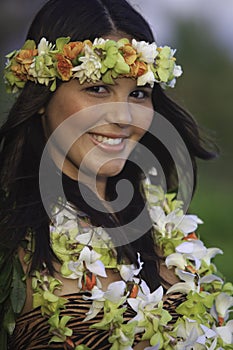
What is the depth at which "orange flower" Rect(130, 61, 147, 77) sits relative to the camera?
2.92 metres

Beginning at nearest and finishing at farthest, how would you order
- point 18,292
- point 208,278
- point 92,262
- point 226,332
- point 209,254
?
1. point 18,292
2. point 92,262
3. point 226,332
4. point 208,278
5. point 209,254

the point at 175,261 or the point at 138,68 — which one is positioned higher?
the point at 138,68

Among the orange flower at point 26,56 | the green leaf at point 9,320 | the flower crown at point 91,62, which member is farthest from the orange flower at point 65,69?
the green leaf at point 9,320

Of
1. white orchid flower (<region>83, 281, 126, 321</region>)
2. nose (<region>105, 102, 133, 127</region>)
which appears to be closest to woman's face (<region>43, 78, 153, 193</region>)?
nose (<region>105, 102, 133, 127</region>)

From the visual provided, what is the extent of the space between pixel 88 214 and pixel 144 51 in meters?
0.64

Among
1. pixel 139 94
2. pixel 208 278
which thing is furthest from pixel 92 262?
pixel 139 94

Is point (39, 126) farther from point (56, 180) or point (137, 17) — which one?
point (137, 17)

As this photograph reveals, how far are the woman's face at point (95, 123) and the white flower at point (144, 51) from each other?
10 centimetres

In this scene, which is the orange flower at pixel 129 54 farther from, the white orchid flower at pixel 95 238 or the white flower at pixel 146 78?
the white orchid flower at pixel 95 238

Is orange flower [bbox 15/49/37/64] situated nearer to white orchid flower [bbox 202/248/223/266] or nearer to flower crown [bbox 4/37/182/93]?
flower crown [bbox 4/37/182/93]

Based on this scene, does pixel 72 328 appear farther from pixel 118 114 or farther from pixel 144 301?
pixel 118 114

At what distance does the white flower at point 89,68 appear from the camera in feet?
9.38

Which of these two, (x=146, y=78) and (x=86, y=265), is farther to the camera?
(x=146, y=78)

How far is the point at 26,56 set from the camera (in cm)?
301
